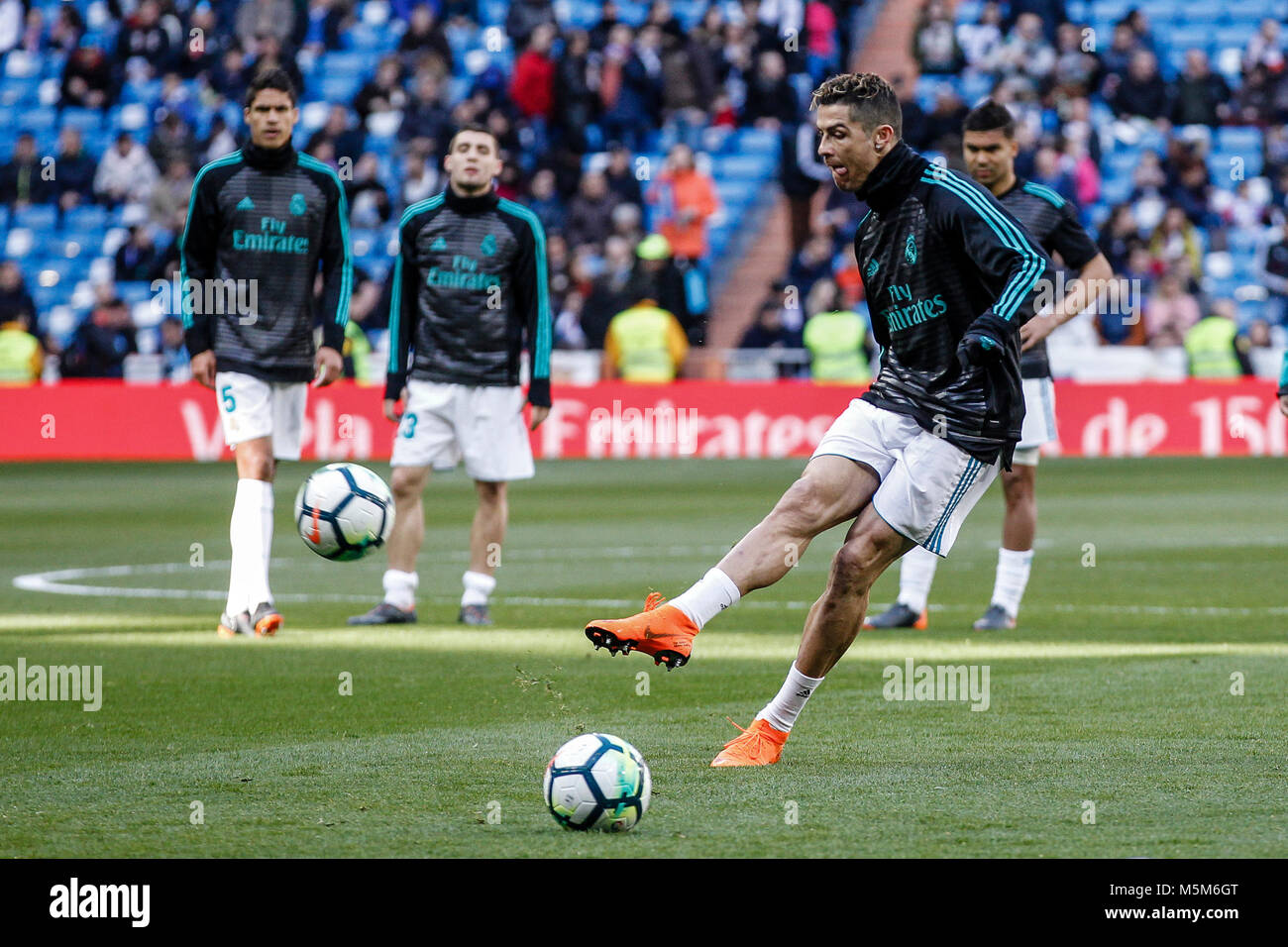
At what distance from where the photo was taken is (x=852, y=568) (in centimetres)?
628

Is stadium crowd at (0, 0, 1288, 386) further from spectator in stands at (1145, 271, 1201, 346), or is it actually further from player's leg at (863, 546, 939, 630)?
player's leg at (863, 546, 939, 630)

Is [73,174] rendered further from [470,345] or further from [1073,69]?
[470,345]

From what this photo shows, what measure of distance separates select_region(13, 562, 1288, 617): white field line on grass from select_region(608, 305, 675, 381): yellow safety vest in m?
10.2

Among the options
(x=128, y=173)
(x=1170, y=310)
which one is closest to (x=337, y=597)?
(x=1170, y=310)

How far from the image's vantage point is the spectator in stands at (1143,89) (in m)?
26.5

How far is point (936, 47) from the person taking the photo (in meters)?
26.6

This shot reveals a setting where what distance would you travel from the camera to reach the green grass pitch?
5.18m

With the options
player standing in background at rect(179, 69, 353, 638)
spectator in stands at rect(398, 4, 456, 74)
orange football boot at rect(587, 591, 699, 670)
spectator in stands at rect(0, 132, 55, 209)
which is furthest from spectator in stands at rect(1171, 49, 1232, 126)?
orange football boot at rect(587, 591, 699, 670)

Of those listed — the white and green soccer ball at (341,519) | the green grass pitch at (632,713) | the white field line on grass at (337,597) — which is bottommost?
the green grass pitch at (632,713)

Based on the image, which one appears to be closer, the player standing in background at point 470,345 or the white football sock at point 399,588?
the white football sock at point 399,588

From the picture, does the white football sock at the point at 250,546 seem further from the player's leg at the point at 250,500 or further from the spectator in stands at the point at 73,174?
the spectator in stands at the point at 73,174

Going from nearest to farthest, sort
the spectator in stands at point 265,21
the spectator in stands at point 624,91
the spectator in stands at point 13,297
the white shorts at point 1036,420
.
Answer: the white shorts at point 1036,420
the spectator in stands at point 13,297
the spectator in stands at point 624,91
the spectator in stands at point 265,21

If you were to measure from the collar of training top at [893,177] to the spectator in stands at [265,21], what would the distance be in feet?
76.1

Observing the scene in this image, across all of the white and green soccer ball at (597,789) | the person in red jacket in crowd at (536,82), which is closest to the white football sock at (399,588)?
the white and green soccer ball at (597,789)
